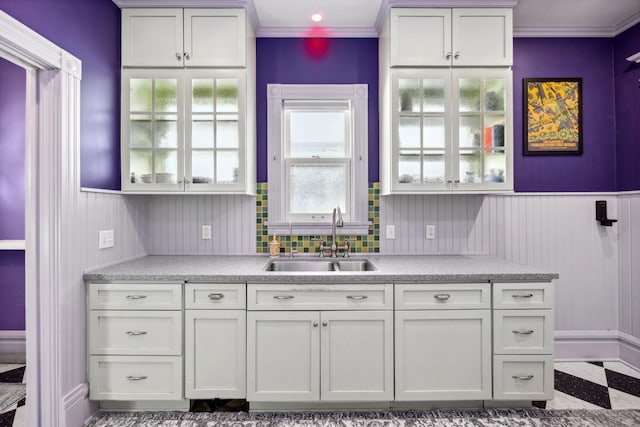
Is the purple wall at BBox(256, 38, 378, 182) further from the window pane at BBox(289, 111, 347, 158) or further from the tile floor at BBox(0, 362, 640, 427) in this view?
the tile floor at BBox(0, 362, 640, 427)

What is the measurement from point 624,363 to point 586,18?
108 inches

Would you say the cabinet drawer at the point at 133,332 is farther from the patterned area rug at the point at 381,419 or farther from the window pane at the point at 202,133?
the window pane at the point at 202,133

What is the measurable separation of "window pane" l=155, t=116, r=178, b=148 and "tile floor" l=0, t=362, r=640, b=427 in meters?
1.88

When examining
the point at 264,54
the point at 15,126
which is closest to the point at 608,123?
the point at 264,54

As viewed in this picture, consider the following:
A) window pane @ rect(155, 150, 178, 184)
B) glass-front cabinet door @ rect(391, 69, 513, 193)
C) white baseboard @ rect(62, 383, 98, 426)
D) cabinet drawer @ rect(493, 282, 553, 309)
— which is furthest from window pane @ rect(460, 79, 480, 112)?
white baseboard @ rect(62, 383, 98, 426)

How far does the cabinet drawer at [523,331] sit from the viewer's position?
7.12 ft

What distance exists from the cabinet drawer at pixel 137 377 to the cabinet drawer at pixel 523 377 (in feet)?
6.22

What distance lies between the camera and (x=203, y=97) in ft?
8.29

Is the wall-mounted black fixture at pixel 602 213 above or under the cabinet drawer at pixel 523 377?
above

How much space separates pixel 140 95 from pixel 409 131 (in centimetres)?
188

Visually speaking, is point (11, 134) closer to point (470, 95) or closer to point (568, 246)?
point (470, 95)

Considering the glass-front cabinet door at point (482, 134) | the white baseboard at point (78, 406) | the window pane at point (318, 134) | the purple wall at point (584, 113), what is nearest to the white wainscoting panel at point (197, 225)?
the window pane at point (318, 134)

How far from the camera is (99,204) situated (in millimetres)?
2309

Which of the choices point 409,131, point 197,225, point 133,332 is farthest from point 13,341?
point 409,131
